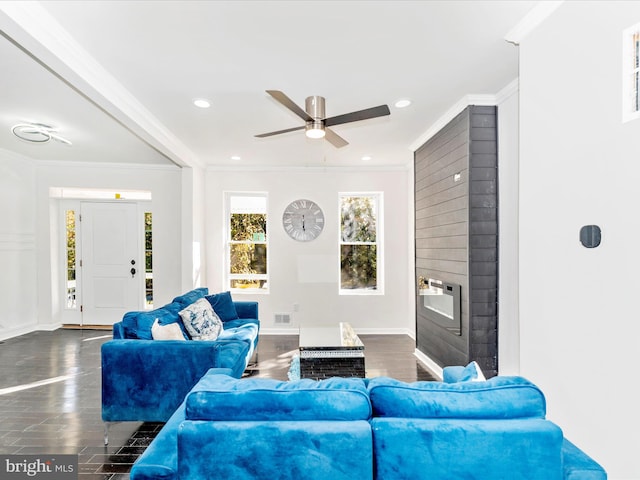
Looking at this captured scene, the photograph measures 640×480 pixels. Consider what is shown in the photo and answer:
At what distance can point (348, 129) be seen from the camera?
13.0 ft

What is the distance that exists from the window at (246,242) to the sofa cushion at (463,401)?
15.2 ft

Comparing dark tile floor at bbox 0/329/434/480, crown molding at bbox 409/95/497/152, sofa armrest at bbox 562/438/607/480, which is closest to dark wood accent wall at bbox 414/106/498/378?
crown molding at bbox 409/95/497/152

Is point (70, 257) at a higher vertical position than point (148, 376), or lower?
higher

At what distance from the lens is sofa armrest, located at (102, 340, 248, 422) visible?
8.13ft

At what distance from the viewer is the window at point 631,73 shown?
1532mm

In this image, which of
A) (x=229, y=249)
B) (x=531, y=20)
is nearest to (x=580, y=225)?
(x=531, y=20)

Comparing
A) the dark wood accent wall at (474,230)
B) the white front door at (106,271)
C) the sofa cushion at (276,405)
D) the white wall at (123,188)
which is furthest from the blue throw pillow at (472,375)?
the white front door at (106,271)

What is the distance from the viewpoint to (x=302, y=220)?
5.75 meters

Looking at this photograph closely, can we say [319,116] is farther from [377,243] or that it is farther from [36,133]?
[36,133]

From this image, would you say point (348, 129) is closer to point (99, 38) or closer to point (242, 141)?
point (242, 141)

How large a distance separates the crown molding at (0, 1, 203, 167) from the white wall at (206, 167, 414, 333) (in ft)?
6.97

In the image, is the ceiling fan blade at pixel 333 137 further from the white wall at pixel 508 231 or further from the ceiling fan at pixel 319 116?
the white wall at pixel 508 231

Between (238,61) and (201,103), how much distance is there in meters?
0.87

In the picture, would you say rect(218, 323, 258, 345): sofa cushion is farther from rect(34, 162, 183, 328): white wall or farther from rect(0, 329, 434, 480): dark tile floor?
rect(34, 162, 183, 328): white wall
